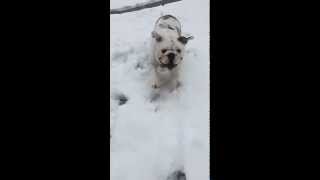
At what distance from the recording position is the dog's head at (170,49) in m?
2.11

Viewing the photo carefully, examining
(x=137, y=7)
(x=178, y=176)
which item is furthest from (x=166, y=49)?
(x=178, y=176)

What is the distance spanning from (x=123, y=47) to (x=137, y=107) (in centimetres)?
30

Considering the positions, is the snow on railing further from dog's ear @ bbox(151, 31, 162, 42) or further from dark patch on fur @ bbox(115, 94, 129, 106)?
dark patch on fur @ bbox(115, 94, 129, 106)

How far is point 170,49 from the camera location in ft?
6.91

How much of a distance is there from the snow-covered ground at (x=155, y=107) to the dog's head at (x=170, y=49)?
0.03 m

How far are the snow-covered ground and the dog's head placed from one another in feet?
0.11

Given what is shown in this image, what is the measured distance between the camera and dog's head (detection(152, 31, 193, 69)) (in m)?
2.11

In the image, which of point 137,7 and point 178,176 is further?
point 137,7

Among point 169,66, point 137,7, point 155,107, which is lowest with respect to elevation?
point 155,107

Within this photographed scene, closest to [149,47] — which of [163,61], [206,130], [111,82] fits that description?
[163,61]

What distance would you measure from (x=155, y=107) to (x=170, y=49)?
286 millimetres

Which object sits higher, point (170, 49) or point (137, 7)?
point (137, 7)

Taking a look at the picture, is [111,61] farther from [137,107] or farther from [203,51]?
[203,51]

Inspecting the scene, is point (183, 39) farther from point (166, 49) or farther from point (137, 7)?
point (137, 7)
